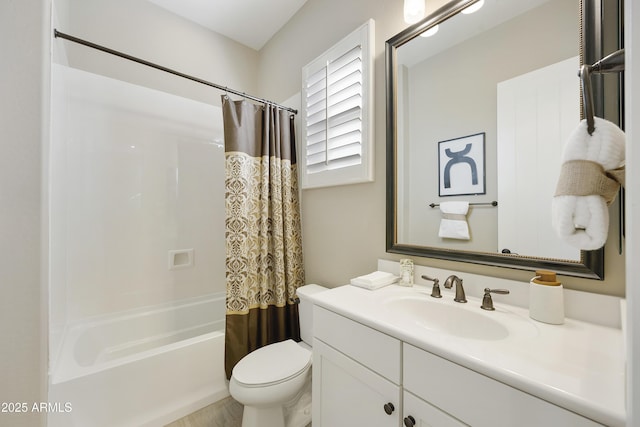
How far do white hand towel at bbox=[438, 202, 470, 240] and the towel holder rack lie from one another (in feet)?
1.82

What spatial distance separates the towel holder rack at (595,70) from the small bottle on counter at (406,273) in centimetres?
79

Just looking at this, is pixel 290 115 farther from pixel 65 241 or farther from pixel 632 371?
pixel 632 371

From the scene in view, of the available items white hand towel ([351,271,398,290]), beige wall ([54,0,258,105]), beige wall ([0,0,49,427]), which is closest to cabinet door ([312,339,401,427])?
white hand towel ([351,271,398,290])

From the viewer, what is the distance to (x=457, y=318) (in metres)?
0.94

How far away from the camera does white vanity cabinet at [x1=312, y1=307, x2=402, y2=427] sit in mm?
771

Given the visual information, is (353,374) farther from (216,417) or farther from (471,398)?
(216,417)

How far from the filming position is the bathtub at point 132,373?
1220 millimetres

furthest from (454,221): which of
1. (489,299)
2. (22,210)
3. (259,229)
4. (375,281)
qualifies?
(22,210)

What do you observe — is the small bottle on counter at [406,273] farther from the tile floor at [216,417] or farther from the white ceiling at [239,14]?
the white ceiling at [239,14]

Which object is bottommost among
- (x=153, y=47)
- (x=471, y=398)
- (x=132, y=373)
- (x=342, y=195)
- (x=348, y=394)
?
(x=132, y=373)

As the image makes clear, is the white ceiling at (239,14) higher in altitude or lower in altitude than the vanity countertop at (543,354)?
higher

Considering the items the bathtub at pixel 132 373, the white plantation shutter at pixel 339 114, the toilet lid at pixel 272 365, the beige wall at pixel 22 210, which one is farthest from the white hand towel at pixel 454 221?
the beige wall at pixel 22 210

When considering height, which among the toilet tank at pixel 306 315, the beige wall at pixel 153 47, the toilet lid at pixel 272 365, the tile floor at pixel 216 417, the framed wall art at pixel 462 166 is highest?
the beige wall at pixel 153 47

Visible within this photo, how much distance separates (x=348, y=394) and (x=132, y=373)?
4.02 feet
